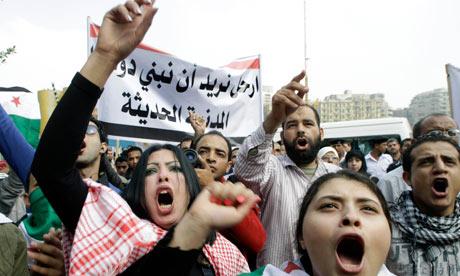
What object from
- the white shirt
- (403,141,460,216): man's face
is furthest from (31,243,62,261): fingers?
the white shirt

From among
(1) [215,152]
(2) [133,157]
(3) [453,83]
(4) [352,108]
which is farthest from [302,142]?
(4) [352,108]

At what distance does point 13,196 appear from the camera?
12.1 feet

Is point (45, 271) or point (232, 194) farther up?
point (232, 194)

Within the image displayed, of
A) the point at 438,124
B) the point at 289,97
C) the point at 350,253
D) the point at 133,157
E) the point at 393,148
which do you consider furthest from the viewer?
the point at 393,148

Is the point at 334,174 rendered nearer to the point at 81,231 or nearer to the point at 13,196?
the point at 81,231

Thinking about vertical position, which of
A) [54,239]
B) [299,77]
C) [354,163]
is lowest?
[54,239]

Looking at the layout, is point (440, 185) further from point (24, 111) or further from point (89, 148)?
point (24, 111)

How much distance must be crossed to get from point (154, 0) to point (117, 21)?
147 mm

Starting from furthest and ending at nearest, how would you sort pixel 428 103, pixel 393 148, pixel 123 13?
pixel 428 103 → pixel 393 148 → pixel 123 13

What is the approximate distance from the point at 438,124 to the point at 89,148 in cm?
264

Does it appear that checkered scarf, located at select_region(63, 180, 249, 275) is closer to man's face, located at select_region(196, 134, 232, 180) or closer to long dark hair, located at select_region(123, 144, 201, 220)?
long dark hair, located at select_region(123, 144, 201, 220)

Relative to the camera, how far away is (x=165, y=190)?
2.18 m

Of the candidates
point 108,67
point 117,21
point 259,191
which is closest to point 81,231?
point 108,67

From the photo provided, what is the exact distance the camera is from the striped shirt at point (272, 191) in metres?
2.90
